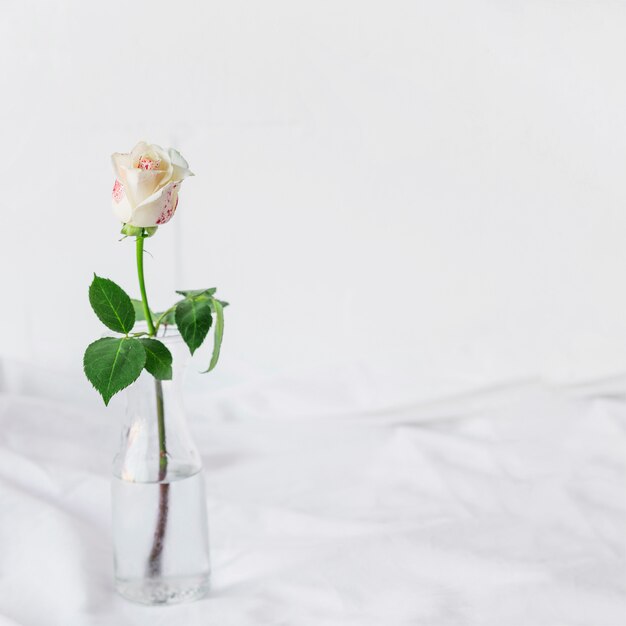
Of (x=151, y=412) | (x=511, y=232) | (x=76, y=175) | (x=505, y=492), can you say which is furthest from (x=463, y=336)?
(x=151, y=412)

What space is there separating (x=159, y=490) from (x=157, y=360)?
0.48 ft

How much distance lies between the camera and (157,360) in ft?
3.02

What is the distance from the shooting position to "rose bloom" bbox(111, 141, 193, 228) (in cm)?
88

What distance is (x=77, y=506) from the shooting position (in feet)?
4.20

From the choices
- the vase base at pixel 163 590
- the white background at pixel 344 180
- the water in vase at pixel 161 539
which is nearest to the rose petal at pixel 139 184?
the water in vase at pixel 161 539

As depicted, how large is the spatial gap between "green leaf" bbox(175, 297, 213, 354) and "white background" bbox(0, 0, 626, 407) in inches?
31.0

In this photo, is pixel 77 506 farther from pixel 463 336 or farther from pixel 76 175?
pixel 463 336

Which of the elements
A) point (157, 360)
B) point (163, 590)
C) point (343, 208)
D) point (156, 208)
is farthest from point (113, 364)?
point (343, 208)

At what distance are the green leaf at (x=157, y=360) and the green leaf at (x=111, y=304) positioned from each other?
0.09ft

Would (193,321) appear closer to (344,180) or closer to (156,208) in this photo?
(156,208)

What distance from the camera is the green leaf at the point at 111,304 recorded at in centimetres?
93

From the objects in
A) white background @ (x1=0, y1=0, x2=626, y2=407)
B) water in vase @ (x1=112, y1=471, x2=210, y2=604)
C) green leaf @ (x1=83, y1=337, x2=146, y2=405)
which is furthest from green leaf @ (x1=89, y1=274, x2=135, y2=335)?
white background @ (x1=0, y1=0, x2=626, y2=407)

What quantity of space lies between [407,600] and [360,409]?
0.63 meters

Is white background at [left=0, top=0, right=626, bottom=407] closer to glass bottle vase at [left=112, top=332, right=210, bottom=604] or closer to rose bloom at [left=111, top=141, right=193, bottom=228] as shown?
glass bottle vase at [left=112, top=332, right=210, bottom=604]
